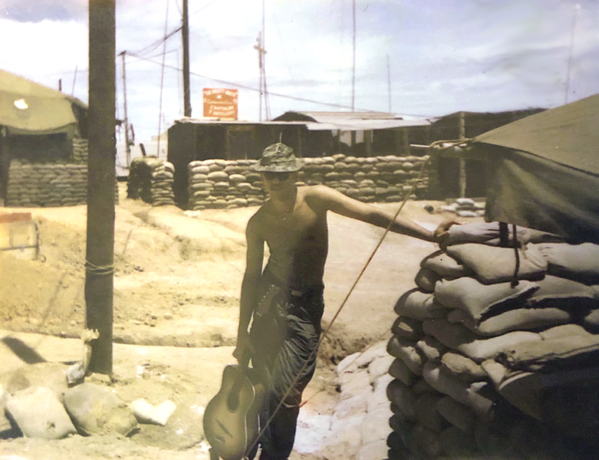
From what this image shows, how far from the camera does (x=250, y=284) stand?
10.5ft

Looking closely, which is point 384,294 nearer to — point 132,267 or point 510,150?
point 132,267

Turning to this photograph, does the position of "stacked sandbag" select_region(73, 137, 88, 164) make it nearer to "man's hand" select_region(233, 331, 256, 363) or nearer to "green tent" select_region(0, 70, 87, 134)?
"green tent" select_region(0, 70, 87, 134)

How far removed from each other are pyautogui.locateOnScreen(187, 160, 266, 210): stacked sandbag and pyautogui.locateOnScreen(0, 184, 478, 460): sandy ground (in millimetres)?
241

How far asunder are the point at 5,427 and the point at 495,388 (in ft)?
10.2

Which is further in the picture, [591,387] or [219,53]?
[219,53]

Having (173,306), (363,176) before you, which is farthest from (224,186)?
(173,306)

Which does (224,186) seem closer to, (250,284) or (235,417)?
(250,284)

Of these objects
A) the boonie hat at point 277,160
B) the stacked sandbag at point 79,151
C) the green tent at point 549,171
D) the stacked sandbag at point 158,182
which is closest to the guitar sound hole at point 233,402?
the boonie hat at point 277,160

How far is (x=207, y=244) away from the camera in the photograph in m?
7.00

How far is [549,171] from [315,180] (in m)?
6.00

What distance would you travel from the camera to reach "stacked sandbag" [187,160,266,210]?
7566 millimetres

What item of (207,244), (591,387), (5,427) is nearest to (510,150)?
(591,387)

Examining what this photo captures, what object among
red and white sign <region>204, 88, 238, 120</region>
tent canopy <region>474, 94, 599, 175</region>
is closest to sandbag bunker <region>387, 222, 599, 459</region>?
tent canopy <region>474, 94, 599, 175</region>

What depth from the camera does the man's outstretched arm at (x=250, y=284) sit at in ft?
10.4
